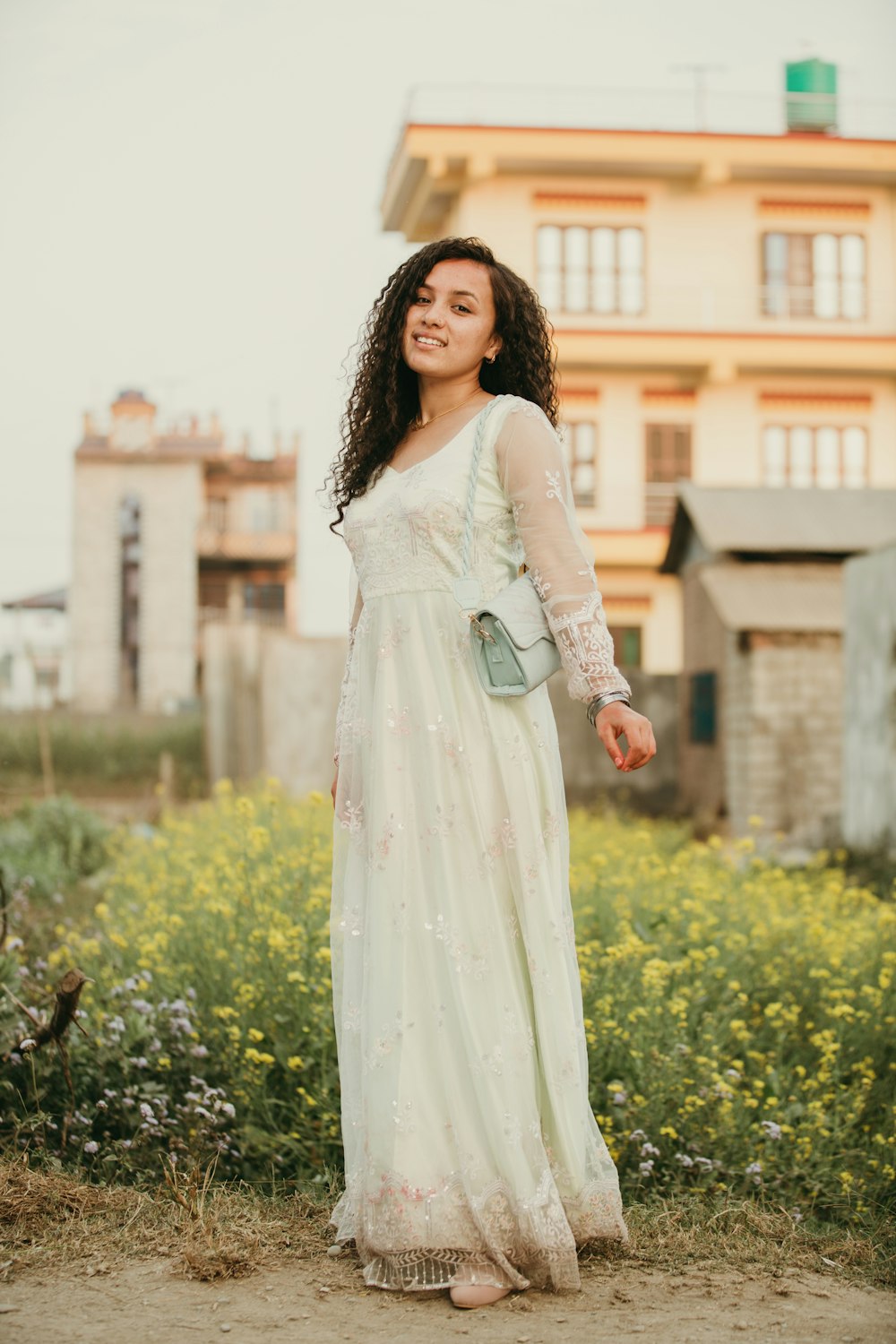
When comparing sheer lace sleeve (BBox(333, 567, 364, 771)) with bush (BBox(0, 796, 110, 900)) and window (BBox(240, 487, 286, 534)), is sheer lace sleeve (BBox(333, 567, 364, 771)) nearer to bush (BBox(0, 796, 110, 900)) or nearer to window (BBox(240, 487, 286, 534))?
bush (BBox(0, 796, 110, 900))

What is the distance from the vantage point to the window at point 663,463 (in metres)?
24.4

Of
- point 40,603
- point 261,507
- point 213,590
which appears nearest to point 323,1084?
point 213,590

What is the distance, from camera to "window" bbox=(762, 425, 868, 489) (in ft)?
81.8

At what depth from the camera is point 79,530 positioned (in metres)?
40.1

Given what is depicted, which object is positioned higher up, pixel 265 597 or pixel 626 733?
pixel 265 597

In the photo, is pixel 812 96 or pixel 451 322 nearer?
pixel 451 322

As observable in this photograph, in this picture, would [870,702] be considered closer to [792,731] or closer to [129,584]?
[792,731]

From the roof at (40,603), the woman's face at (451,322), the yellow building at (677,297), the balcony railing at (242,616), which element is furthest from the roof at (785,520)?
the roof at (40,603)

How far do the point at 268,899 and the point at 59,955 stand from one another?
73cm

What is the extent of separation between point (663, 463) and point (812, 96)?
22.6 feet

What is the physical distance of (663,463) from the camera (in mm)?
24484

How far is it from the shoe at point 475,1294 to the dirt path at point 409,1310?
0.8 inches

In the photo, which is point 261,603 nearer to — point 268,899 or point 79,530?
point 79,530

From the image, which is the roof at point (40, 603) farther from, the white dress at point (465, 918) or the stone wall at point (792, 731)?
the white dress at point (465, 918)
